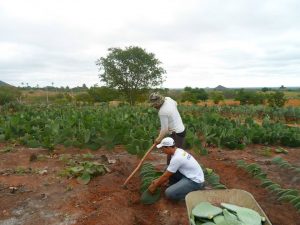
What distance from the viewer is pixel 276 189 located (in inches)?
199

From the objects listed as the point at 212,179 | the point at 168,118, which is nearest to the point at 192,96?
the point at 168,118

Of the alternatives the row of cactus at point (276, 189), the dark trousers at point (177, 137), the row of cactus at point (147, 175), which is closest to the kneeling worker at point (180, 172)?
the row of cactus at point (147, 175)

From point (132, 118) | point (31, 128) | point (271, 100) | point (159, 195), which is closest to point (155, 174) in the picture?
point (159, 195)

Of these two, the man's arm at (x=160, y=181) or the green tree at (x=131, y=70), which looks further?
the green tree at (x=131, y=70)

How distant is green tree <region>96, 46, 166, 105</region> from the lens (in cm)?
3055

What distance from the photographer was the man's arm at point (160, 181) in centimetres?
453

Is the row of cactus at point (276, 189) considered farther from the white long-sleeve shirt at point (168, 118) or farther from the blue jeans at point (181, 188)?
the white long-sleeve shirt at point (168, 118)

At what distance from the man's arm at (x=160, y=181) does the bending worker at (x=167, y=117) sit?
71 cm

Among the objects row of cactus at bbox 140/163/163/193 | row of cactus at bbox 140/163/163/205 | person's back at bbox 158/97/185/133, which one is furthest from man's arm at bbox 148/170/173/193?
person's back at bbox 158/97/185/133

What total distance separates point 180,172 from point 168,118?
0.94 metres

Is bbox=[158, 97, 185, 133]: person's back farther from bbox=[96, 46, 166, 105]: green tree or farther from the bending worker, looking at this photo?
bbox=[96, 46, 166, 105]: green tree

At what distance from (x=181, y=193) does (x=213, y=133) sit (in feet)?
15.1

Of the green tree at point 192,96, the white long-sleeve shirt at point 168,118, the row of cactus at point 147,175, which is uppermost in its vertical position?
the white long-sleeve shirt at point 168,118

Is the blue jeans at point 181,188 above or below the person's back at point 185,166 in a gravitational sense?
below
